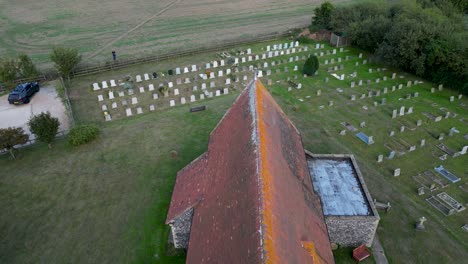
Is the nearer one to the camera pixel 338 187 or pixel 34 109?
pixel 338 187

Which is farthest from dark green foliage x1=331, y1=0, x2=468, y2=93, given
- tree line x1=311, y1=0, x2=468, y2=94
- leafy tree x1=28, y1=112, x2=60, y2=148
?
leafy tree x1=28, y1=112, x2=60, y2=148

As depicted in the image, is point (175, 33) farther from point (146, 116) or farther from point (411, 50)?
point (411, 50)

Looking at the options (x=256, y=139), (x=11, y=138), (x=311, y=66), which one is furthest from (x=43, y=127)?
(x=311, y=66)

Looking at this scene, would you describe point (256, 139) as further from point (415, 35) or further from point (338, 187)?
point (415, 35)

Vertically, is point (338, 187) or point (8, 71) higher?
point (8, 71)

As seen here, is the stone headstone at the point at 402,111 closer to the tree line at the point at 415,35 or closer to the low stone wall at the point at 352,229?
the tree line at the point at 415,35

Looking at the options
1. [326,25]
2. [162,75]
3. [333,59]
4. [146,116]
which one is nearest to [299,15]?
[326,25]

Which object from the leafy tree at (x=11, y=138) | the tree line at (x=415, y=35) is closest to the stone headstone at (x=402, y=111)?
the tree line at (x=415, y=35)
